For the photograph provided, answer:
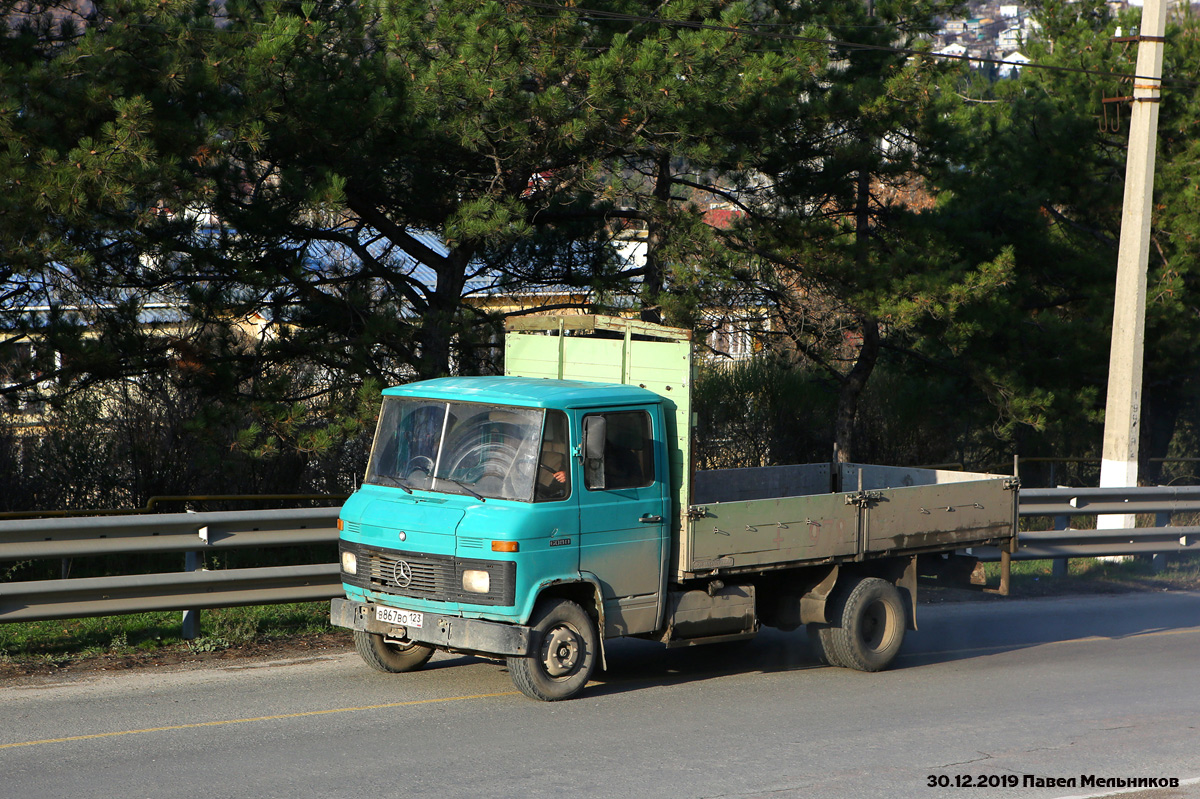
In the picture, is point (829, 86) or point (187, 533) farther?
point (829, 86)

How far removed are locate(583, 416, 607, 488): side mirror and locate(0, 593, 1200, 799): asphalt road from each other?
1.50 metres

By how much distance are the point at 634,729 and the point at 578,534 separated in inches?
51.5

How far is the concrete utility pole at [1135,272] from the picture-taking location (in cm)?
1580

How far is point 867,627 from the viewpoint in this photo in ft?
30.7

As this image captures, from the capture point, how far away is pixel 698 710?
309 inches

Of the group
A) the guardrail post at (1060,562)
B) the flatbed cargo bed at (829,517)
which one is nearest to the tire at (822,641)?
the flatbed cargo bed at (829,517)

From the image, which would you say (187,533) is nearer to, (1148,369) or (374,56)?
(374,56)

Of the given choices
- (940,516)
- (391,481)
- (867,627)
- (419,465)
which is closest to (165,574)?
(391,481)

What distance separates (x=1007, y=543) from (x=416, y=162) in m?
7.86

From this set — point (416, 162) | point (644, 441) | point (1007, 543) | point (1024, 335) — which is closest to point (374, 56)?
point (416, 162)

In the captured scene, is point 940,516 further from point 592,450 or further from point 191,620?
point 191,620

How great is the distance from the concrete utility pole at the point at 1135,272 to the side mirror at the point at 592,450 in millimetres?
10259

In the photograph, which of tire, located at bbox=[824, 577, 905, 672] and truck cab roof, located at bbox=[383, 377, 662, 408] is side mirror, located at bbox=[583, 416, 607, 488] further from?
tire, located at bbox=[824, 577, 905, 672]

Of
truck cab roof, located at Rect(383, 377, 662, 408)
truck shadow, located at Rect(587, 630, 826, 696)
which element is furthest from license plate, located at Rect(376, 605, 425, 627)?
truck cab roof, located at Rect(383, 377, 662, 408)
